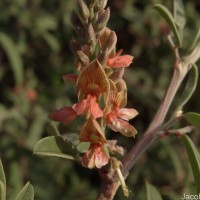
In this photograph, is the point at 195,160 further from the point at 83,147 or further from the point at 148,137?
the point at 83,147

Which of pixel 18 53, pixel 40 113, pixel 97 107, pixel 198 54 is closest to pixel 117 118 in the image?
pixel 97 107

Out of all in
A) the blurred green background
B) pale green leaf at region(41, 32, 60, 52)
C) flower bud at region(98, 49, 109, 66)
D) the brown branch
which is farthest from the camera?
pale green leaf at region(41, 32, 60, 52)

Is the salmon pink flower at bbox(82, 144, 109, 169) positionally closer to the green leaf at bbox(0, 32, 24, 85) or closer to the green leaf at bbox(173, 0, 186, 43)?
the green leaf at bbox(173, 0, 186, 43)

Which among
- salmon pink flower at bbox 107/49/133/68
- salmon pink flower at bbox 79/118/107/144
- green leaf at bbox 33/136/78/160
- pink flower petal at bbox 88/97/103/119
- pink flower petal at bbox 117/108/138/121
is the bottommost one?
green leaf at bbox 33/136/78/160

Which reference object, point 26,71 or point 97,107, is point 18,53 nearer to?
point 26,71

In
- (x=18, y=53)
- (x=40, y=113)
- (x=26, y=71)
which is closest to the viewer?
(x=40, y=113)

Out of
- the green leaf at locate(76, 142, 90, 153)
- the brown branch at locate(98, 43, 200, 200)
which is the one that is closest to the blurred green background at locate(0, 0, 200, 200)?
the brown branch at locate(98, 43, 200, 200)
